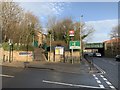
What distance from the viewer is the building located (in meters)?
93.7

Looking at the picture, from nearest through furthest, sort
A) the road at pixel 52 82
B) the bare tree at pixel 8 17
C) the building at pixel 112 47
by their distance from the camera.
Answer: the road at pixel 52 82 < the bare tree at pixel 8 17 < the building at pixel 112 47

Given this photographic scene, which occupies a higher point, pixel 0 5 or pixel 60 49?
pixel 0 5

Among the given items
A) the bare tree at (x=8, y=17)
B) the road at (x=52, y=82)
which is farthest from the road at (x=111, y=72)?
the bare tree at (x=8, y=17)

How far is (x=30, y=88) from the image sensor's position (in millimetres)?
12305

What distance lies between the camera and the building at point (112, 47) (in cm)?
9369

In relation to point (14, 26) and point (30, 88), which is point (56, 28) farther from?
point (30, 88)

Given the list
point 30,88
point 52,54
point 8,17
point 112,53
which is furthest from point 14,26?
point 112,53

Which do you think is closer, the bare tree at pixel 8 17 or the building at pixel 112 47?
the bare tree at pixel 8 17

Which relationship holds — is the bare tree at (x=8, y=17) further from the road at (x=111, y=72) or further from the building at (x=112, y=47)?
the building at (x=112, y=47)

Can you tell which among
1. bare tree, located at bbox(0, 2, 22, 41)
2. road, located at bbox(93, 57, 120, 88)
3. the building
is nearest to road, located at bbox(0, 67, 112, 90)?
road, located at bbox(93, 57, 120, 88)

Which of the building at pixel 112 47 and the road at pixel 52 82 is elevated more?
the building at pixel 112 47

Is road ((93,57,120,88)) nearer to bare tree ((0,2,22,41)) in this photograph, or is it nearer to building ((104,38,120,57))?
bare tree ((0,2,22,41))

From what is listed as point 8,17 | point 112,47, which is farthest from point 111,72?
point 112,47

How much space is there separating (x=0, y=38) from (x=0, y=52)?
8.59 m
